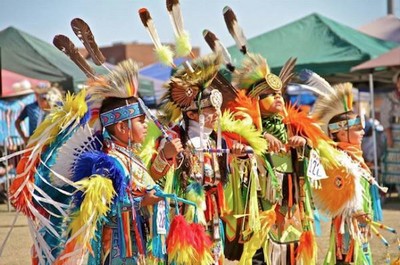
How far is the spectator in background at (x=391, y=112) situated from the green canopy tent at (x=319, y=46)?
4.40ft

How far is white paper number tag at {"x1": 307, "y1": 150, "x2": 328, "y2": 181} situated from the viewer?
4.77 m

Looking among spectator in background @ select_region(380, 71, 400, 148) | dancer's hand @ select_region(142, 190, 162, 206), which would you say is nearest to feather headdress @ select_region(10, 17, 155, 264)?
dancer's hand @ select_region(142, 190, 162, 206)

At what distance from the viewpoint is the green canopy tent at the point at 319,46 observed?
11508mm

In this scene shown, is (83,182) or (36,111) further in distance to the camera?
(36,111)

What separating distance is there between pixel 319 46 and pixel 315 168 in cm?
773

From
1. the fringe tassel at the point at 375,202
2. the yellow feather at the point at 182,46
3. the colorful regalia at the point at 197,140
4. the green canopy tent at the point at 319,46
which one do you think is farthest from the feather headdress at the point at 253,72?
the green canopy tent at the point at 319,46

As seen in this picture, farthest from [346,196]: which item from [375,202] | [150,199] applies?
[150,199]

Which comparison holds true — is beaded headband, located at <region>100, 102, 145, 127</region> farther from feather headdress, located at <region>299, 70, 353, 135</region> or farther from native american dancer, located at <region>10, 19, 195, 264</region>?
feather headdress, located at <region>299, 70, 353, 135</region>

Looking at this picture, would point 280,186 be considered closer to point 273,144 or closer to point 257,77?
point 273,144

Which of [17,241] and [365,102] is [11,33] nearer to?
[17,241]

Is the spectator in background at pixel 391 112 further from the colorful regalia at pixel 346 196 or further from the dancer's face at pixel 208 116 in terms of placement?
the dancer's face at pixel 208 116

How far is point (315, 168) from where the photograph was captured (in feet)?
15.7

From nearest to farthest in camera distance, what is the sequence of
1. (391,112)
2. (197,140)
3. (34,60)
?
1. (197,140)
2. (391,112)
3. (34,60)

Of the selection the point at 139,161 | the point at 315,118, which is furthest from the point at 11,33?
the point at 139,161
